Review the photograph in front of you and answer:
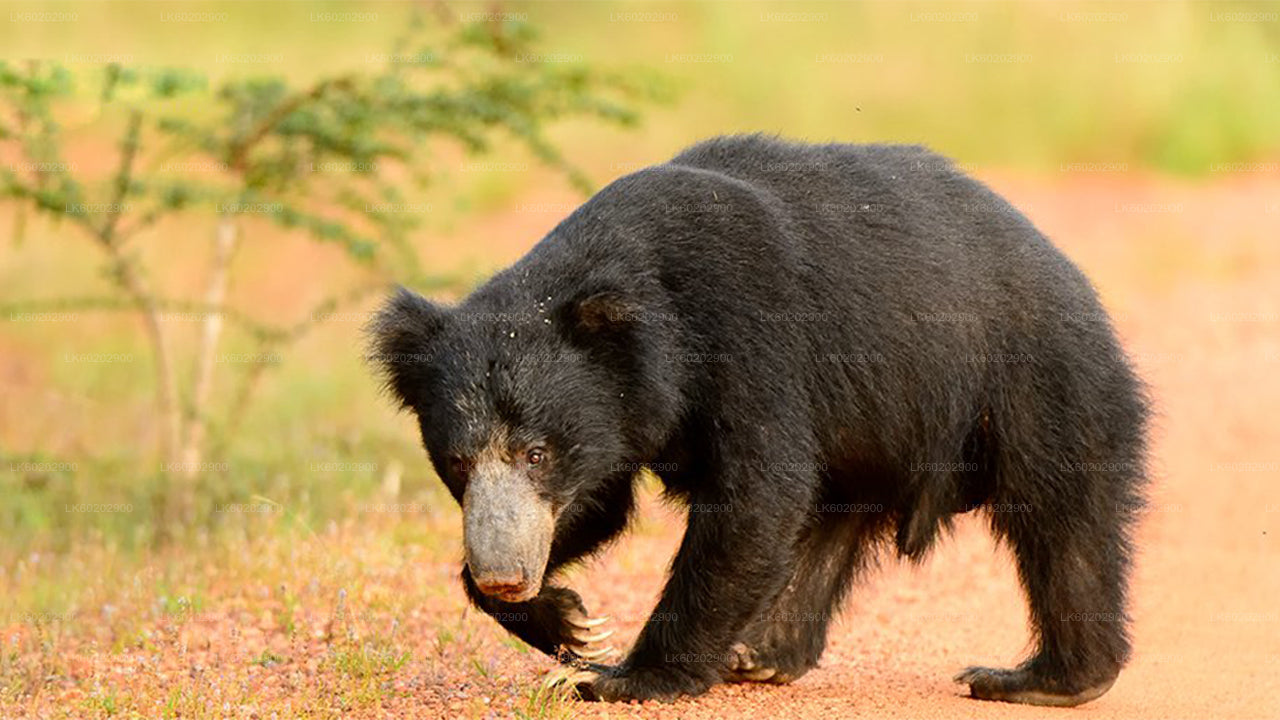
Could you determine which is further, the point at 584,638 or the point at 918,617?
the point at 918,617

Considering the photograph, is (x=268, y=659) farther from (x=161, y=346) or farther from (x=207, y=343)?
(x=207, y=343)

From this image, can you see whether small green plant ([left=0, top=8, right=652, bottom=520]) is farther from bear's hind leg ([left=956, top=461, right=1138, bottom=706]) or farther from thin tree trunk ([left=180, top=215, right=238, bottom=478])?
bear's hind leg ([left=956, top=461, right=1138, bottom=706])

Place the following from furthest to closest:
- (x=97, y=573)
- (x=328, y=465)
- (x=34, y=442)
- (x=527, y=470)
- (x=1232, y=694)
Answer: (x=34, y=442) → (x=328, y=465) → (x=97, y=573) → (x=1232, y=694) → (x=527, y=470)

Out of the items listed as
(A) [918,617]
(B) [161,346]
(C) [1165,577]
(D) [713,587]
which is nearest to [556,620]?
(D) [713,587]

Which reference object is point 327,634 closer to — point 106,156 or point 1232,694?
point 1232,694

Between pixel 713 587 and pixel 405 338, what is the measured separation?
1.15m

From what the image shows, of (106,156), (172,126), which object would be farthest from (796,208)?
(106,156)

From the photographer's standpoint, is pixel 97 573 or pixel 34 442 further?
pixel 34 442

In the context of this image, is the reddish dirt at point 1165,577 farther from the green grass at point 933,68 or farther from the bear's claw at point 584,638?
the green grass at point 933,68

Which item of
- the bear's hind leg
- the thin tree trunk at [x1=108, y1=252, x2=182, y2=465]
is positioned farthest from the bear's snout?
the thin tree trunk at [x1=108, y1=252, x2=182, y2=465]

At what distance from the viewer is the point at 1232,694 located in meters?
6.30

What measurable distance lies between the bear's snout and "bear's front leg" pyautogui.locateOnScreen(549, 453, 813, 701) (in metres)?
0.46

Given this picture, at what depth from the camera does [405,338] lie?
5512mm

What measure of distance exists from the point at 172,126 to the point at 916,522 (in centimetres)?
526
